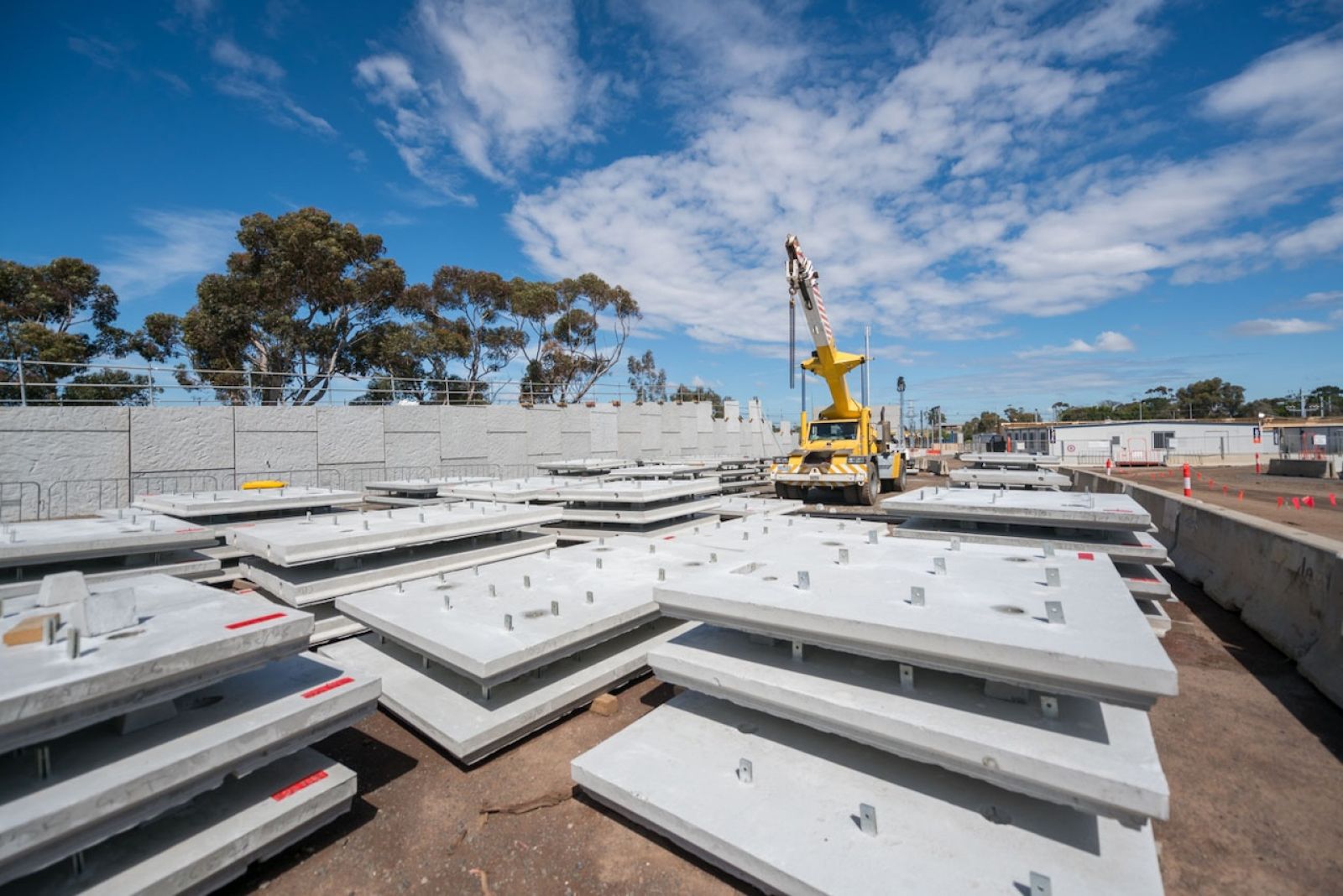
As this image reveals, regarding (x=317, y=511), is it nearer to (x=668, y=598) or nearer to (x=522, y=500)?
(x=522, y=500)

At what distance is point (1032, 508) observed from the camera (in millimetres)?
5824

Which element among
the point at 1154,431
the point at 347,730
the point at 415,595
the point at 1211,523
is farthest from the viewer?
the point at 1154,431

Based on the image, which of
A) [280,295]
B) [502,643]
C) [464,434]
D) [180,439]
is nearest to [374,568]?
[502,643]

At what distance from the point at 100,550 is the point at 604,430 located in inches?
681

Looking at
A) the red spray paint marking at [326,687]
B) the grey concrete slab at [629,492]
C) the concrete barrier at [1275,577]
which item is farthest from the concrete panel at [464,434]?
the concrete barrier at [1275,577]

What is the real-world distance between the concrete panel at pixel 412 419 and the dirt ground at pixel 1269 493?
742 inches

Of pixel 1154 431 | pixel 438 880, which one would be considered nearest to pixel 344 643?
pixel 438 880

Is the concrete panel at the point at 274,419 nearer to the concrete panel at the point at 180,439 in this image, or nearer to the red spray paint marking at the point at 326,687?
the concrete panel at the point at 180,439

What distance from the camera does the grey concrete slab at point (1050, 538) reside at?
17.1ft

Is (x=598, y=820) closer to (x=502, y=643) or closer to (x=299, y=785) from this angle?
(x=502, y=643)

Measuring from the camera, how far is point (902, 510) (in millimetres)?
6270

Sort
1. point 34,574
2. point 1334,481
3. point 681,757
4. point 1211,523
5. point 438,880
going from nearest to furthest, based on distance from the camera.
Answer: point 438,880 < point 681,757 < point 34,574 < point 1211,523 < point 1334,481

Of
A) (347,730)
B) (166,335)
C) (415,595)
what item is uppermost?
(166,335)

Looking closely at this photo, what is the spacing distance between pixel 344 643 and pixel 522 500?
4.28 meters
